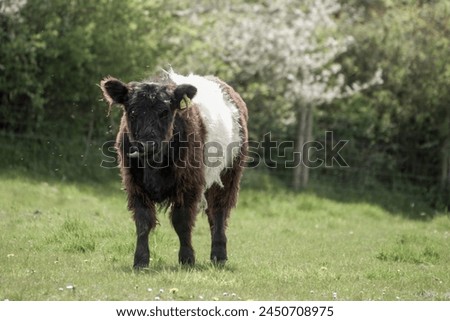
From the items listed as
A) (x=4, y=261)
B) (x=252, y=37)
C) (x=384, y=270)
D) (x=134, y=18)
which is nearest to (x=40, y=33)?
(x=134, y=18)

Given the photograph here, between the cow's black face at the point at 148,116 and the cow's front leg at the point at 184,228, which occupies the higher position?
the cow's black face at the point at 148,116

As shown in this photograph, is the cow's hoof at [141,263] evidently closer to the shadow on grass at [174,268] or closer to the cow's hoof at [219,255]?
the shadow on grass at [174,268]

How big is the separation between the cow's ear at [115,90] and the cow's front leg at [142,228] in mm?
1036

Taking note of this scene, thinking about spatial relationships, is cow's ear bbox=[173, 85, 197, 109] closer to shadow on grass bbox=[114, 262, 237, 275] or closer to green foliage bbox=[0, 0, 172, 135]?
shadow on grass bbox=[114, 262, 237, 275]

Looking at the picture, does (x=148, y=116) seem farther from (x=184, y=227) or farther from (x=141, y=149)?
(x=184, y=227)

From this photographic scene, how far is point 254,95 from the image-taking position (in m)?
20.0

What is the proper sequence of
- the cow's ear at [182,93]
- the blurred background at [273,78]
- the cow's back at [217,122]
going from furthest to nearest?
1. the blurred background at [273,78]
2. the cow's back at [217,122]
3. the cow's ear at [182,93]

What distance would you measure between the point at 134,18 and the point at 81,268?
A: 1101 cm

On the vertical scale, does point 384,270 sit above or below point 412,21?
below

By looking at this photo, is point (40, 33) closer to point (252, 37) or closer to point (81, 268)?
point (252, 37)

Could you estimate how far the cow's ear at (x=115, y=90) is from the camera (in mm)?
8172

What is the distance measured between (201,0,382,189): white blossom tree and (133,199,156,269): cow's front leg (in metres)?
10.9

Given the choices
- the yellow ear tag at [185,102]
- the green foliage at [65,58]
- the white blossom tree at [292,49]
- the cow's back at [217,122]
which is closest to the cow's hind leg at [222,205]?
the cow's back at [217,122]
